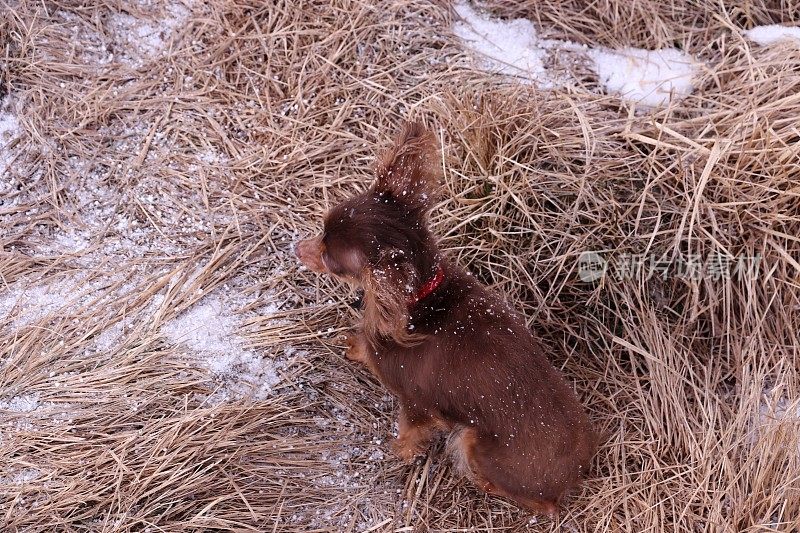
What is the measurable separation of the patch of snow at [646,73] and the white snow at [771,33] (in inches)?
12.6

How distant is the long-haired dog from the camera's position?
2459mm

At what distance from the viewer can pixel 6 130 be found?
329 centimetres

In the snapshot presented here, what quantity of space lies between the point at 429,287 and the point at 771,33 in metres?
2.35

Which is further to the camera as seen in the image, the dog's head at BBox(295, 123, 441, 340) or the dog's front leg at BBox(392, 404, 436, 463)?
the dog's front leg at BBox(392, 404, 436, 463)

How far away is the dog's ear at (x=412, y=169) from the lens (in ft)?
8.18

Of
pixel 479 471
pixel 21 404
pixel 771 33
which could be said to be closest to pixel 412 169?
pixel 479 471

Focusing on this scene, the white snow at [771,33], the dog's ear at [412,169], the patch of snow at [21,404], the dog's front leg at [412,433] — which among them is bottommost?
the dog's front leg at [412,433]

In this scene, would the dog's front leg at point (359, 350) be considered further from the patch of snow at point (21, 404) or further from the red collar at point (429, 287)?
the patch of snow at point (21, 404)

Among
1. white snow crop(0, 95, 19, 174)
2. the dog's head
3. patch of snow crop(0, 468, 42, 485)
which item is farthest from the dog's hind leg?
white snow crop(0, 95, 19, 174)

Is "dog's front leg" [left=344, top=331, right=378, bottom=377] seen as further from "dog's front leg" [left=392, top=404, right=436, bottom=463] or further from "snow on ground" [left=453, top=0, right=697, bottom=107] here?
"snow on ground" [left=453, top=0, right=697, bottom=107]

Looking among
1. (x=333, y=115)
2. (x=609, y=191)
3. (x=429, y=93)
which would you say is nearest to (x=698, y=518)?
(x=609, y=191)

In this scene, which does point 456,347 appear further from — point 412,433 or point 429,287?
point 412,433

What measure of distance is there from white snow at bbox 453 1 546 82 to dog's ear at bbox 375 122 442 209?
1121 mm

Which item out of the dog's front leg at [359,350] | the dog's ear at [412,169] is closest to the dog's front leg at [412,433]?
the dog's front leg at [359,350]
